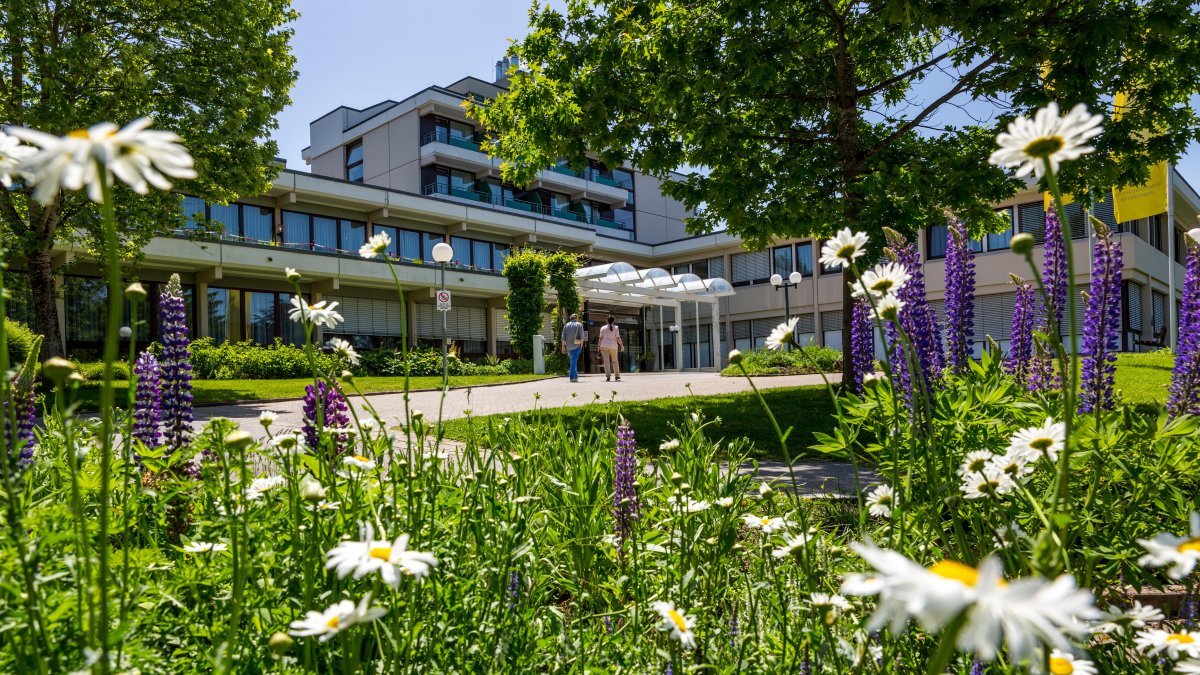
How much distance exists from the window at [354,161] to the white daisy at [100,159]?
3718 cm

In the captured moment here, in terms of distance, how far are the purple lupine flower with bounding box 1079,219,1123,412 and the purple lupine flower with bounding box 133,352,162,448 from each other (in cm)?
419

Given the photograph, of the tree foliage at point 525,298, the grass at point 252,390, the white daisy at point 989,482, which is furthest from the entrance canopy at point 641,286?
the white daisy at point 989,482

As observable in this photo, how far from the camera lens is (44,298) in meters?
11.7

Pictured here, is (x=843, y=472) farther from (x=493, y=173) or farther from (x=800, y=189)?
(x=493, y=173)

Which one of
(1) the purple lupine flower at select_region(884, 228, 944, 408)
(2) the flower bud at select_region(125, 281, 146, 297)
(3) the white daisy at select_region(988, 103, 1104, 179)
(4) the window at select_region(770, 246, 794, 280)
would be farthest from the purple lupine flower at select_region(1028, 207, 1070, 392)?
(4) the window at select_region(770, 246, 794, 280)

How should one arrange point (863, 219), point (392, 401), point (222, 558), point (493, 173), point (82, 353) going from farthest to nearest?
1. point (493, 173)
2. point (82, 353)
3. point (392, 401)
4. point (863, 219)
5. point (222, 558)

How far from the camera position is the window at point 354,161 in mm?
35513

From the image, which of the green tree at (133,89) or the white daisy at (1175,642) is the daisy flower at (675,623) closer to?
the white daisy at (1175,642)

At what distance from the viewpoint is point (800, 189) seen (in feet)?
30.8

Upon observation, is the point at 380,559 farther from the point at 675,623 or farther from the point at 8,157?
the point at 8,157

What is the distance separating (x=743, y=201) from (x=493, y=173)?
25.0 m

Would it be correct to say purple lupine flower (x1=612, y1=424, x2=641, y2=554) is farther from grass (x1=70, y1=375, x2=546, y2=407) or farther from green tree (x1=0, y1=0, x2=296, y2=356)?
green tree (x1=0, y1=0, x2=296, y2=356)

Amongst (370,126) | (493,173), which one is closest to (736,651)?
(493,173)

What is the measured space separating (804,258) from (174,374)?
30295 mm
